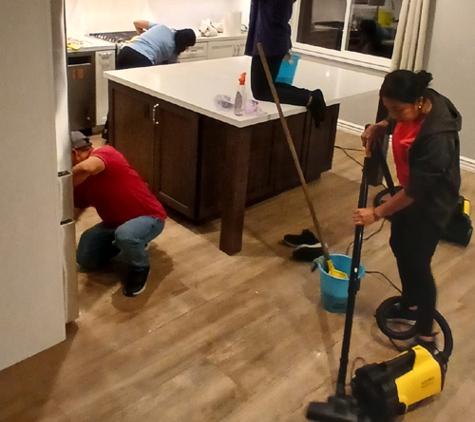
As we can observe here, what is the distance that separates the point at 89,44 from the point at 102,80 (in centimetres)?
30

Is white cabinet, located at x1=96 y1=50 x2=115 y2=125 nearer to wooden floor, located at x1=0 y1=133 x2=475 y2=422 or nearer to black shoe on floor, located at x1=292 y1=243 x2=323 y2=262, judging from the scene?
wooden floor, located at x1=0 y1=133 x2=475 y2=422

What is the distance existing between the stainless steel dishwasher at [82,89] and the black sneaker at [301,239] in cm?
215

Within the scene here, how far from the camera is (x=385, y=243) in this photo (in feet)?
11.0

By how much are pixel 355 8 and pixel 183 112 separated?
10.2ft

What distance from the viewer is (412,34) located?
4543 mm

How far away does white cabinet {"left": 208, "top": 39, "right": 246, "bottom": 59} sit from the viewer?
5.56 meters

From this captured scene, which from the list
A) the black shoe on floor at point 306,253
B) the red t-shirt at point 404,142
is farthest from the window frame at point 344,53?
the red t-shirt at point 404,142

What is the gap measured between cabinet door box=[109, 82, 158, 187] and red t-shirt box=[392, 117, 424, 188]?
5.00ft

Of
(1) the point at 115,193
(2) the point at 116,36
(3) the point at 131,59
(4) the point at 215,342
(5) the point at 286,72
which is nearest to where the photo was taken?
(4) the point at 215,342

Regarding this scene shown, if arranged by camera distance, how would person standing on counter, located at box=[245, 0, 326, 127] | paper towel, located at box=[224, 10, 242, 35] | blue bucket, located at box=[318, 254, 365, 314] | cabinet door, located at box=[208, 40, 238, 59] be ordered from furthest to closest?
paper towel, located at box=[224, 10, 242, 35] < cabinet door, located at box=[208, 40, 238, 59] < person standing on counter, located at box=[245, 0, 326, 127] < blue bucket, located at box=[318, 254, 365, 314]

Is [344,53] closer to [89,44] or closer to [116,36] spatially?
[116,36]

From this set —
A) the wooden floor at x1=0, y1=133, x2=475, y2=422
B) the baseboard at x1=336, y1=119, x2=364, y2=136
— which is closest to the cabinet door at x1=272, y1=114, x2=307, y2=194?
the wooden floor at x1=0, y1=133, x2=475, y2=422

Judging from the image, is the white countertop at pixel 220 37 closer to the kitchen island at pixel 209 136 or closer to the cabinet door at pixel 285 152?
the kitchen island at pixel 209 136

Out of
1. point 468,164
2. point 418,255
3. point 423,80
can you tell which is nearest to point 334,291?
point 418,255
